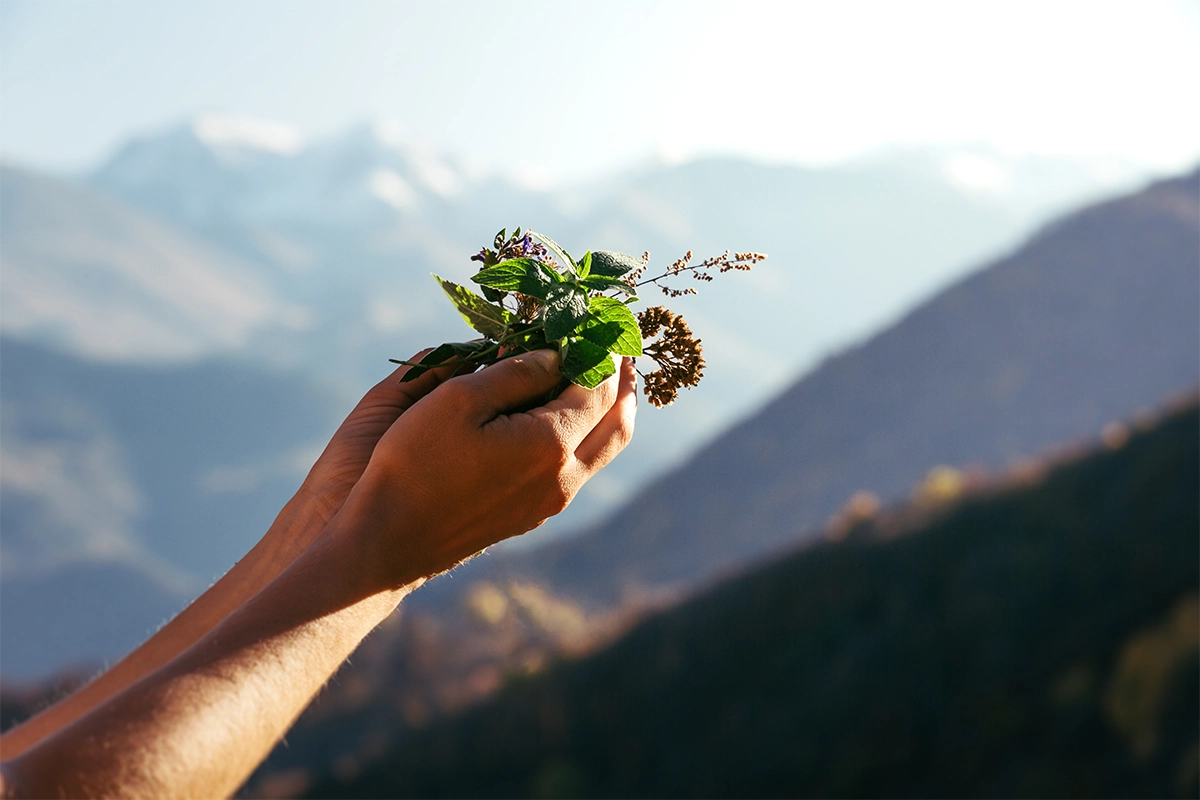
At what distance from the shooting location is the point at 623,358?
2082 millimetres

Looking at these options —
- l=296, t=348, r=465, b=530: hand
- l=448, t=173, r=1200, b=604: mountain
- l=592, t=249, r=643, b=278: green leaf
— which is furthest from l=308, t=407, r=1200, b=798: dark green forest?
l=448, t=173, r=1200, b=604: mountain

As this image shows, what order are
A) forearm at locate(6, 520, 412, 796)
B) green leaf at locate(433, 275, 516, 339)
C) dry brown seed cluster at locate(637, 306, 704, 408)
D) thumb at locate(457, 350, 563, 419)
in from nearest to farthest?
forearm at locate(6, 520, 412, 796) → thumb at locate(457, 350, 563, 419) → green leaf at locate(433, 275, 516, 339) → dry brown seed cluster at locate(637, 306, 704, 408)

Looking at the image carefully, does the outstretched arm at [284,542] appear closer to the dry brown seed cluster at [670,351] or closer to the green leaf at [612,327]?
the green leaf at [612,327]

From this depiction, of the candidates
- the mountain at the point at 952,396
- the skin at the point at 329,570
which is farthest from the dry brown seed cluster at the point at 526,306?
the mountain at the point at 952,396

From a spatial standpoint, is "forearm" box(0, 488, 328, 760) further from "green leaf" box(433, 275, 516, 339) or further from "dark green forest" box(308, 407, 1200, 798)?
"dark green forest" box(308, 407, 1200, 798)

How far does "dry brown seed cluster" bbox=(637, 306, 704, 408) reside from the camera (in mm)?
2123

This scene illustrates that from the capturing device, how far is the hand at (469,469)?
1.57 meters

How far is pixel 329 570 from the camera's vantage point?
4.74 feet

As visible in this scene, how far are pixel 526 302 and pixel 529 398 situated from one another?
34cm

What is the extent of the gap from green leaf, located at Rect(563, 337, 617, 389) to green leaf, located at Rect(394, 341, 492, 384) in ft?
0.72

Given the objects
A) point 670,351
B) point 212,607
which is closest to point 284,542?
point 212,607

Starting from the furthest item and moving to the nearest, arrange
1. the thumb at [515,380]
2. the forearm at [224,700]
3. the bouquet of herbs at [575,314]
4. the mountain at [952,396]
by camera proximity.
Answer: the mountain at [952,396]
the bouquet of herbs at [575,314]
the thumb at [515,380]
the forearm at [224,700]

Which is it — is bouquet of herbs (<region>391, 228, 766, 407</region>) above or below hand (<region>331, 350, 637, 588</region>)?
above

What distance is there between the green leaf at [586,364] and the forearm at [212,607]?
567 mm
